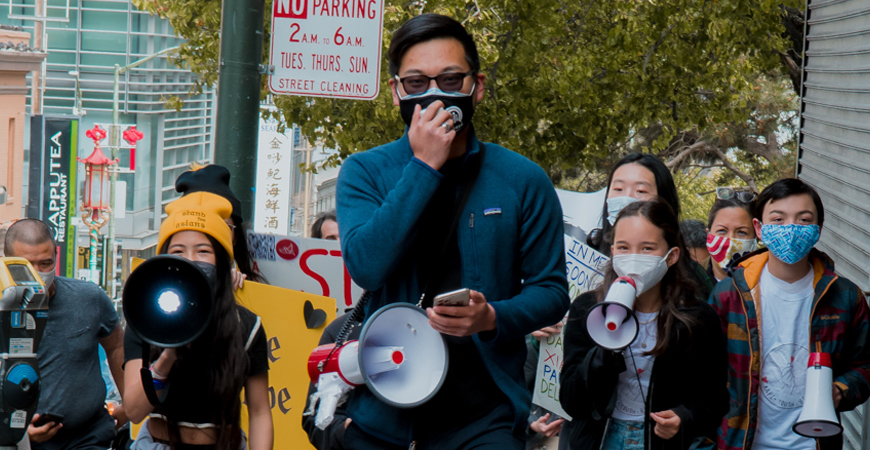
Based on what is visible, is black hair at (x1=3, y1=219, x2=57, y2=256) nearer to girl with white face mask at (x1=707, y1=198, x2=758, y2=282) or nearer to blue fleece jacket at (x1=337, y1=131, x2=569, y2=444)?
blue fleece jacket at (x1=337, y1=131, x2=569, y2=444)

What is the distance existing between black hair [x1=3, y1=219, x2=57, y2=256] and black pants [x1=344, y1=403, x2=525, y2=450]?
11.7 ft

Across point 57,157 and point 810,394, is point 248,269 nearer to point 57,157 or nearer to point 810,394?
point 810,394

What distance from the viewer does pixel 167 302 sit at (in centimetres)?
334

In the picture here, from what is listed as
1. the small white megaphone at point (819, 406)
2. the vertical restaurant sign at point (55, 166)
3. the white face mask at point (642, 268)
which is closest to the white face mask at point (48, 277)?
the white face mask at point (642, 268)

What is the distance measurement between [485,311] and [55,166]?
2612cm

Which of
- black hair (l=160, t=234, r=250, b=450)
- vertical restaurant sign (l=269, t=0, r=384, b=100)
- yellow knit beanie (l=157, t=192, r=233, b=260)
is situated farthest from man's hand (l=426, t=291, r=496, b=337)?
vertical restaurant sign (l=269, t=0, r=384, b=100)

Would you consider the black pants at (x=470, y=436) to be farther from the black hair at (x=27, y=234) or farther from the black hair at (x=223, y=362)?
the black hair at (x=27, y=234)

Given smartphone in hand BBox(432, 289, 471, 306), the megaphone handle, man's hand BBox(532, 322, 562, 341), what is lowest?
man's hand BBox(532, 322, 562, 341)

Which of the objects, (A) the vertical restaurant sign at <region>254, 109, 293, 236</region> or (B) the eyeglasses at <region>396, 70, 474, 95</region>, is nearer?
(B) the eyeglasses at <region>396, 70, 474, 95</region>

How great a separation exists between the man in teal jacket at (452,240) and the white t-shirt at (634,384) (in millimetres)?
1217

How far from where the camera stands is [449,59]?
9.36 feet

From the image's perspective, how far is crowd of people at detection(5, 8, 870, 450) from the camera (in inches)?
109

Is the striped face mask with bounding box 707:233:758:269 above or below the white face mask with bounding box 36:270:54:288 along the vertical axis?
above

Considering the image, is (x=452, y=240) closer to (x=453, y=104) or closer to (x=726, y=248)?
(x=453, y=104)
